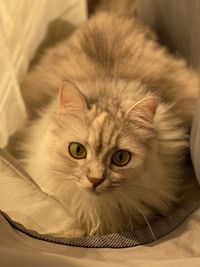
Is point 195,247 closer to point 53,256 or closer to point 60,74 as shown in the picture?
point 53,256

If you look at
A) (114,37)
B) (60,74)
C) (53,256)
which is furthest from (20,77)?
(53,256)

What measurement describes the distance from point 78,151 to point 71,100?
0.14 meters

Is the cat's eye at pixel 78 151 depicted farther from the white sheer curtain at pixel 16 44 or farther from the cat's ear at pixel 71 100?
the white sheer curtain at pixel 16 44

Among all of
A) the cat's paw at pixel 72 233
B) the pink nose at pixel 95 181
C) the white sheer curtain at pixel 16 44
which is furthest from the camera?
the white sheer curtain at pixel 16 44

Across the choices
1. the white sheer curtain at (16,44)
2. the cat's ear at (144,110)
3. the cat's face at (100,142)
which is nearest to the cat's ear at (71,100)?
the cat's face at (100,142)

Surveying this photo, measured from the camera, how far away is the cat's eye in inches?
43.4

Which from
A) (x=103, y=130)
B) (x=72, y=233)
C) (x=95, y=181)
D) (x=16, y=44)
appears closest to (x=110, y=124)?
(x=103, y=130)

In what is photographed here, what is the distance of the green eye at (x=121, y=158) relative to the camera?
110cm

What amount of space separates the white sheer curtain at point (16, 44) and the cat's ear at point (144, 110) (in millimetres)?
474

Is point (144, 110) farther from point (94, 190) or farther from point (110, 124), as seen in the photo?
point (94, 190)

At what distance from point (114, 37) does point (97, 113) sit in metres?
0.50

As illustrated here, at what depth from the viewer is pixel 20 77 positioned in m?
1.62

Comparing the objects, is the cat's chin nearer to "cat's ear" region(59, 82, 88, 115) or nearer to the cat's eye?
the cat's eye

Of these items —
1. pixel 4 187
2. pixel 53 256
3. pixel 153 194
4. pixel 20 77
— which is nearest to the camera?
pixel 53 256
